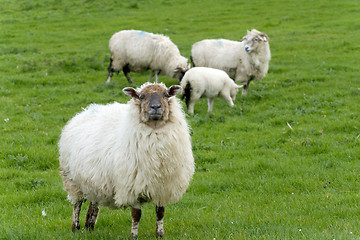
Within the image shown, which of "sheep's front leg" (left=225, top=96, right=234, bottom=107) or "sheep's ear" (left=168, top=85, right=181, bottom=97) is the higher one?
"sheep's ear" (left=168, top=85, right=181, bottom=97)

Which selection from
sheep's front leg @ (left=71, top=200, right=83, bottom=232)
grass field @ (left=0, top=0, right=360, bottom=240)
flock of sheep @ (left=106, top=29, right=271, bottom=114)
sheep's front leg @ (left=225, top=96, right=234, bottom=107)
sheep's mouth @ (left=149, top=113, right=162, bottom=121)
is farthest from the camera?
flock of sheep @ (left=106, top=29, right=271, bottom=114)

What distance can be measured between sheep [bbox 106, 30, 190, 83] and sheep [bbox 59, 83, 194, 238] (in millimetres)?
9778

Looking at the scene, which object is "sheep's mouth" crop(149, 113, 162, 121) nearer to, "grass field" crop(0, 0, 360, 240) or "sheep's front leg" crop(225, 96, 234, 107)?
"grass field" crop(0, 0, 360, 240)

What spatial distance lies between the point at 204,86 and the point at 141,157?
7.38 m

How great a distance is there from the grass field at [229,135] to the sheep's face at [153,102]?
1.43m

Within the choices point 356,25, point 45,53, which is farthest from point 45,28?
point 356,25

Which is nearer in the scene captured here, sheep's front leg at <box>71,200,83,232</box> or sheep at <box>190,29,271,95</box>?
sheep's front leg at <box>71,200,83,232</box>

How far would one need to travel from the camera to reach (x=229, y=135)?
412 inches

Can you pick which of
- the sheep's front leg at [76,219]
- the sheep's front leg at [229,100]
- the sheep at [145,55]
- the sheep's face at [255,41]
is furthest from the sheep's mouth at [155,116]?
the sheep at [145,55]

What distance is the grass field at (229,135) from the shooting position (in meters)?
5.83

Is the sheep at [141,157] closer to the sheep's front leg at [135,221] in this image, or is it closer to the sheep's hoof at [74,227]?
the sheep's front leg at [135,221]

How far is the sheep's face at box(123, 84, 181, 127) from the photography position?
498 cm

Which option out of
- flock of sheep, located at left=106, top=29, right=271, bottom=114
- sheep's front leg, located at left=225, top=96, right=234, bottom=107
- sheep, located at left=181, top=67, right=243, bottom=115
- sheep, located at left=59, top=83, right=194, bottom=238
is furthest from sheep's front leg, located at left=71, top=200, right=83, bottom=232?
sheep's front leg, located at left=225, top=96, right=234, bottom=107

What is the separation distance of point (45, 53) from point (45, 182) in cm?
1277
